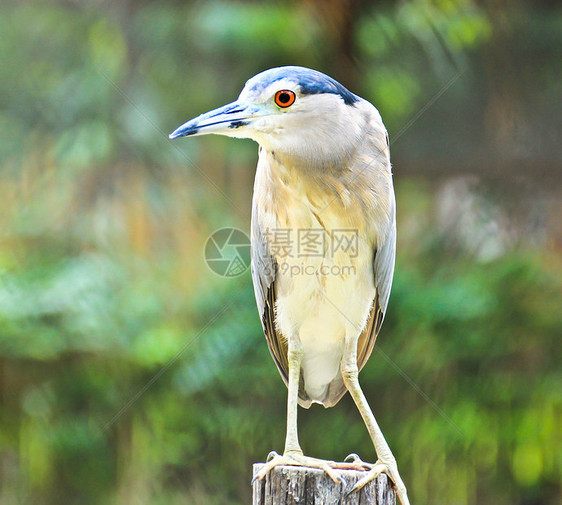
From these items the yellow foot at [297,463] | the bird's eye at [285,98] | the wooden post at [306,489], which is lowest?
the wooden post at [306,489]

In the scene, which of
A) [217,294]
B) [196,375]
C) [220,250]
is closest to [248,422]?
[196,375]

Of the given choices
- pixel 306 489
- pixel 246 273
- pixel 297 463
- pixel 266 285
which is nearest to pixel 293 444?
pixel 297 463

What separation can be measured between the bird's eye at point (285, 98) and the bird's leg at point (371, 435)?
746 mm

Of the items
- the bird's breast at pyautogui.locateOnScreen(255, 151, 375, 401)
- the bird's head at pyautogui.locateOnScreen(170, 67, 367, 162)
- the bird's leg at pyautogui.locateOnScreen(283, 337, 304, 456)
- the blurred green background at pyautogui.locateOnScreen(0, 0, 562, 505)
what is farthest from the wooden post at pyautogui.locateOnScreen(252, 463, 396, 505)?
the blurred green background at pyautogui.locateOnScreen(0, 0, 562, 505)

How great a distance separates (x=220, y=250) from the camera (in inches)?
120

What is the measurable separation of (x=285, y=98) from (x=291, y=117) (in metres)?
0.05

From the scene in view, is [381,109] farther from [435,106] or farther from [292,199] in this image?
[292,199]

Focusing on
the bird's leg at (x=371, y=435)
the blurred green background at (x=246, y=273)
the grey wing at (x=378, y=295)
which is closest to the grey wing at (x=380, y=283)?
the grey wing at (x=378, y=295)

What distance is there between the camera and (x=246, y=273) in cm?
333

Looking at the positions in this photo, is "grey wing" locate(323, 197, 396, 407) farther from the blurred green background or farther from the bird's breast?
the blurred green background

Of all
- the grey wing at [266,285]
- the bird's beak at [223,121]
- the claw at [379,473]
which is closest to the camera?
the bird's beak at [223,121]

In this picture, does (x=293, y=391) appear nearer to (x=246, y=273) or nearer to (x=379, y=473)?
(x=379, y=473)

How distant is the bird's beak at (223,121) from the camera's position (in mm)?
1525

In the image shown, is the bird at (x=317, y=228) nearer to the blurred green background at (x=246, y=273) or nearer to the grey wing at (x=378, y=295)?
the grey wing at (x=378, y=295)
